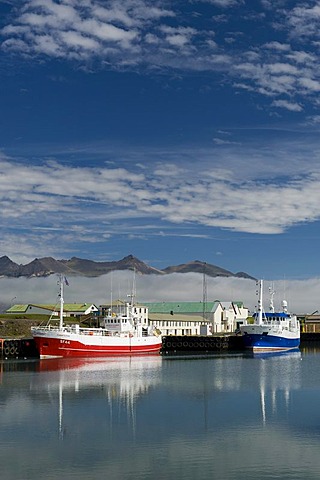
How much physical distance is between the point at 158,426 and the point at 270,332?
74322mm

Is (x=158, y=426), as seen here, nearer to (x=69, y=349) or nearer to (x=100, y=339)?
(x=69, y=349)

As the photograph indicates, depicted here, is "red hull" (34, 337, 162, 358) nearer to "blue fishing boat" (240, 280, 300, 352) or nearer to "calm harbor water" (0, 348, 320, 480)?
"calm harbor water" (0, 348, 320, 480)

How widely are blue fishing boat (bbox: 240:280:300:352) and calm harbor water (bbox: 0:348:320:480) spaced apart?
147 ft

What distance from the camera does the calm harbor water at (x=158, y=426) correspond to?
79.5 ft

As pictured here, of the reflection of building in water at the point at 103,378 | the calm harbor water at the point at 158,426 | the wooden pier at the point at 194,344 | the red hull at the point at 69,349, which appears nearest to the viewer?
the calm harbor water at the point at 158,426

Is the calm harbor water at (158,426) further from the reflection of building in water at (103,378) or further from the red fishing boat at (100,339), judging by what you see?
the red fishing boat at (100,339)

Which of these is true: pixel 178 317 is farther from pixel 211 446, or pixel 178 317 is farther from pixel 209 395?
pixel 211 446

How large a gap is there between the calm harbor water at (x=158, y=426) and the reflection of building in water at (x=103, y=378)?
0.09 metres

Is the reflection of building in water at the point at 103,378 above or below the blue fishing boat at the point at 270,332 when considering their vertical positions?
below

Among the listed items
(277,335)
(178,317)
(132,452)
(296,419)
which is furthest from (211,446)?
(178,317)

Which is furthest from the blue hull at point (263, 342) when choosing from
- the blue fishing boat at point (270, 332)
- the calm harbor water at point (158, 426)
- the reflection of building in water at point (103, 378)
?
the calm harbor water at point (158, 426)

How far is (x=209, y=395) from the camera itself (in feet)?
144

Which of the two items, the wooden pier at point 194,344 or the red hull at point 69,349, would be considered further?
the wooden pier at point 194,344

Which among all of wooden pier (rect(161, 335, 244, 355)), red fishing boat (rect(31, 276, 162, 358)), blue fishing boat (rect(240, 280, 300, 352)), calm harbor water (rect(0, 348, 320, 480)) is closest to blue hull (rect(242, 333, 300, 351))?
blue fishing boat (rect(240, 280, 300, 352))
